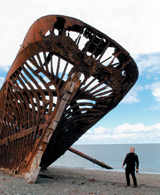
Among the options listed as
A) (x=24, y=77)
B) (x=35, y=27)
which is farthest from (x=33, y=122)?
(x=35, y=27)

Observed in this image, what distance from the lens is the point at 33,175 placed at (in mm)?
5742

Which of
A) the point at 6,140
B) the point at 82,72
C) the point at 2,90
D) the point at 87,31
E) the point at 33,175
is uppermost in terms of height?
the point at 87,31

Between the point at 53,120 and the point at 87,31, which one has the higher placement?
the point at 87,31

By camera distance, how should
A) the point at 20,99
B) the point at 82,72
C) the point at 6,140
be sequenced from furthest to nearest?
the point at 6,140 → the point at 20,99 → the point at 82,72

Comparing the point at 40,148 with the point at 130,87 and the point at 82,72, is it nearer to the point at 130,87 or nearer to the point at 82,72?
the point at 82,72

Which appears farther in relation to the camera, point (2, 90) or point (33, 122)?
point (2, 90)

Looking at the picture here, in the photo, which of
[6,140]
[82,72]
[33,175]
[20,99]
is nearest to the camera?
[33,175]

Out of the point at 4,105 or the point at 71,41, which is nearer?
the point at 71,41

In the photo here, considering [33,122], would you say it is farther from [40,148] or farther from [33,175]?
[33,175]

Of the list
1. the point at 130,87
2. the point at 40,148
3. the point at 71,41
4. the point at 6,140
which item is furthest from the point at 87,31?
the point at 6,140

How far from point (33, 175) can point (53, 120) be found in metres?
1.75

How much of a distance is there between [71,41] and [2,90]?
13.5 feet

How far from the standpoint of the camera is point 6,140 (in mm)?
7805

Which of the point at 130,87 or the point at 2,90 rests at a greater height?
the point at 130,87
